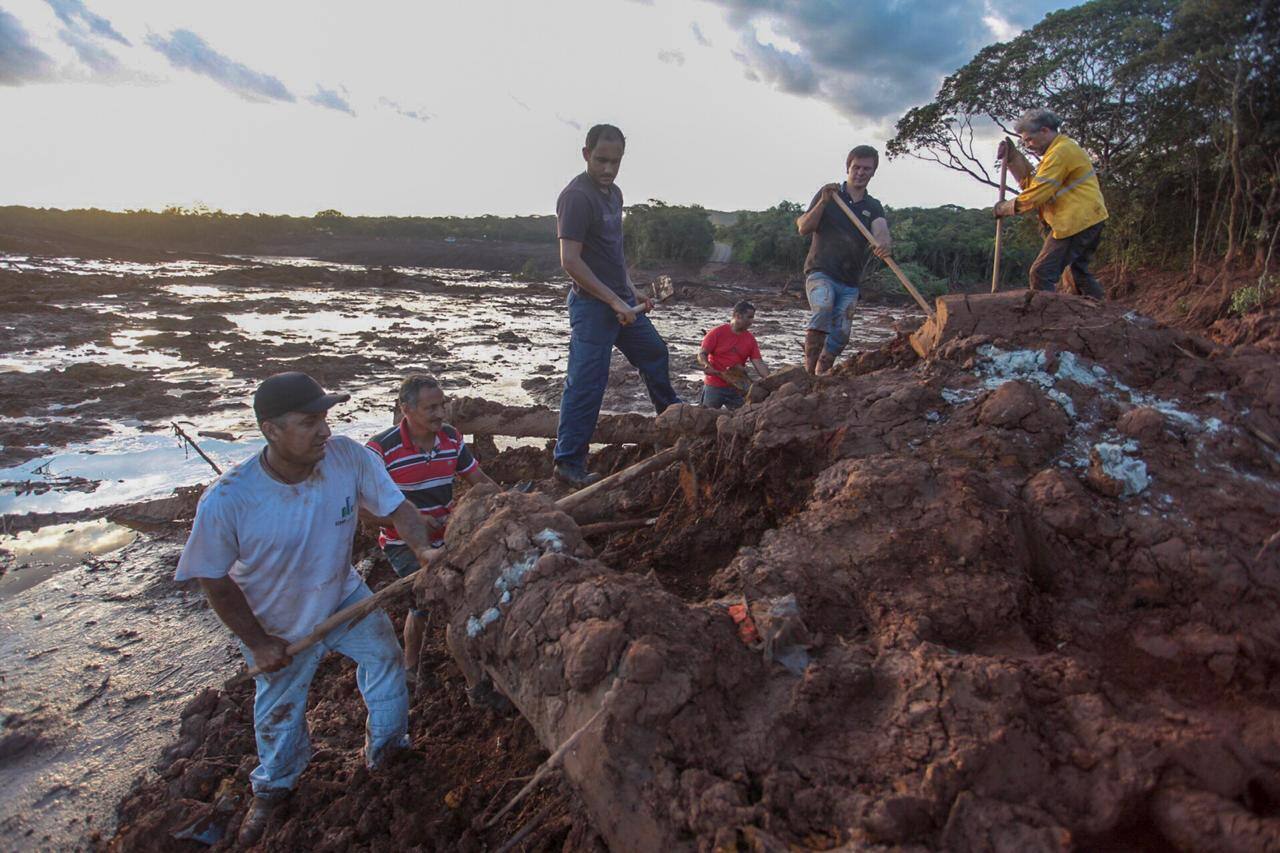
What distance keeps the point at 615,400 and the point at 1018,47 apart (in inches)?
610

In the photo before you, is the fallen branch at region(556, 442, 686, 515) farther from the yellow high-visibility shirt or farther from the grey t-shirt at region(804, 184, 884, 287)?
the yellow high-visibility shirt

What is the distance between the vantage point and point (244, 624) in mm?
2352

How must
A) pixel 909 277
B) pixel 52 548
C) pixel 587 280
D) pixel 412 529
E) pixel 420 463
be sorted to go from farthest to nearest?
1. pixel 909 277
2. pixel 52 548
3. pixel 587 280
4. pixel 420 463
5. pixel 412 529

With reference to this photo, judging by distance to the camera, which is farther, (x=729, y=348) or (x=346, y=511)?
(x=729, y=348)

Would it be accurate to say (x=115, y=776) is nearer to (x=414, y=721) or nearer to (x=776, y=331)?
(x=414, y=721)

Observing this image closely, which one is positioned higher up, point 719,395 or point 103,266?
point 719,395

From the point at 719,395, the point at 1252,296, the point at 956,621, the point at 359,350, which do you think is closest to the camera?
the point at 956,621

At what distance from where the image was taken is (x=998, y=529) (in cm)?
246

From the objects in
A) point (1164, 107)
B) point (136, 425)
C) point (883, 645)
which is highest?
point (1164, 107)

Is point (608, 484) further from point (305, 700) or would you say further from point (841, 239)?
point (841, 239)

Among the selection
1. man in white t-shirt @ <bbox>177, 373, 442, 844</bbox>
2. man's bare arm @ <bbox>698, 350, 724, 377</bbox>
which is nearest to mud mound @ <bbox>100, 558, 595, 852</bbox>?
man in white t-shirt @ <bbox>177, 373, 442, 844</bbox>

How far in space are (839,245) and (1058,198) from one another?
4.66 feet

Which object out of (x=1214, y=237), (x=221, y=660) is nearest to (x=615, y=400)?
(x=221, y=660)

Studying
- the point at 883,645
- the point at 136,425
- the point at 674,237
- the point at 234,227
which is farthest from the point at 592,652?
the point at 234,227
